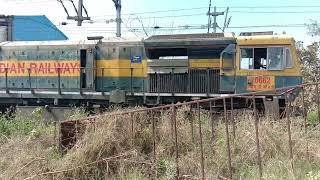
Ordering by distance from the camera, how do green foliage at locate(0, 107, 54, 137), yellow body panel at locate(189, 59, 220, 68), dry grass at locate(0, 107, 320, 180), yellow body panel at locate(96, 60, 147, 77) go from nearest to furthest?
dry grass at locate(0, 107, 320, 180), green foliage at locate(0, 107, 54, 137), yellow body panel at locate(189, 59, 220, 68), yellow body panel at locate(96, 60, 147, 77)

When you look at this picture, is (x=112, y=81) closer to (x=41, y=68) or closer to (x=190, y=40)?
(x=41, y=68)

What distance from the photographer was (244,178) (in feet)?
18.8

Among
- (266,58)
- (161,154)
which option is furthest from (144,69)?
(161,154)

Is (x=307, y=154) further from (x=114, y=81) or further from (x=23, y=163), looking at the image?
(x=114, y=81)

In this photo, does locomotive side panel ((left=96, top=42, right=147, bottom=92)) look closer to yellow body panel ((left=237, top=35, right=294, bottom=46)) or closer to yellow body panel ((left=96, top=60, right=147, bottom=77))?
yellow body panel ((left=96, top=60, right=147, bottom=77))

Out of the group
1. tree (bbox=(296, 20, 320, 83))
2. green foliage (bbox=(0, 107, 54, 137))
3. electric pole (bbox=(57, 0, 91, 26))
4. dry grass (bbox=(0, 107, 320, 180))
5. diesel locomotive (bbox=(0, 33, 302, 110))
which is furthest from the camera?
electric pole (bbox=(57, 0, 91, 26))

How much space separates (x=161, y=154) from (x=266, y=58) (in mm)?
7954

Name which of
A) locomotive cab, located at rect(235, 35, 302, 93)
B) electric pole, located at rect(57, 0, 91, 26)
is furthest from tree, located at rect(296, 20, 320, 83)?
electric pole, located at rect(57, 0, 91, 26)

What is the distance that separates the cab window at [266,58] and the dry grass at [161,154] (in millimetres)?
5872

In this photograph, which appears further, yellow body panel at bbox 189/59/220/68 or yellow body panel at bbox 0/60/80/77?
yellow body panel at bbox 0/60/80/77

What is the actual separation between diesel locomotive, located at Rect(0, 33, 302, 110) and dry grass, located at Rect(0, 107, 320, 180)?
5886 millimetres

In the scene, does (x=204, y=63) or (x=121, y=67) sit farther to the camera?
(x=121, y=67)

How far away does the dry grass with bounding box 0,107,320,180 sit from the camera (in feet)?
19.8

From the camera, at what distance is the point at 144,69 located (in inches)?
626
